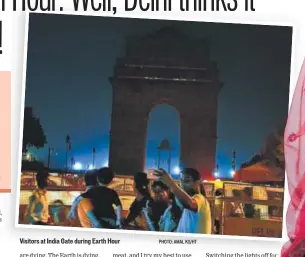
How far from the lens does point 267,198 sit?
185cm

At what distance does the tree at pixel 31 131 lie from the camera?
181 centimetres

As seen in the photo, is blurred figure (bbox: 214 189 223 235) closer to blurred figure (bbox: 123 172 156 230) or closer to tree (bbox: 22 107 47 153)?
blurred figure (bbox: 123 172 156 230)

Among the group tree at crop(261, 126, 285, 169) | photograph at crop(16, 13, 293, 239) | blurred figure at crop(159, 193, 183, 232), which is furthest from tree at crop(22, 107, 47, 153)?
tree at crop(261, 126, 285, 169)

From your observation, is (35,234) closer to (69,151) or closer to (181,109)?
(69,151)

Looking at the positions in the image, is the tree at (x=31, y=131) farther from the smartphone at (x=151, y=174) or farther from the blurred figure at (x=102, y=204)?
the smartphone at (x=151, y=174)

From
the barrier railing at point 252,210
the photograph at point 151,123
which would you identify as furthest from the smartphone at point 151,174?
the barrier railing at point 252,210

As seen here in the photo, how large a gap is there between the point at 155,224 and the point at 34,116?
1.61 ft

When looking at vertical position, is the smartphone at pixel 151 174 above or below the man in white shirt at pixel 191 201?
above

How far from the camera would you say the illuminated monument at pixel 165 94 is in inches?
72.1

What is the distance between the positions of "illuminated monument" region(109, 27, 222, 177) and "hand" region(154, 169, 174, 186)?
52mm

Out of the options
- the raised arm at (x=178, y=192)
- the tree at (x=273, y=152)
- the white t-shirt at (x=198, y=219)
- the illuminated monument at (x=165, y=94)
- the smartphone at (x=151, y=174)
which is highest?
the illuminated monument at (x=165, y=94)

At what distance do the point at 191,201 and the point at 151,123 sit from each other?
0.27m

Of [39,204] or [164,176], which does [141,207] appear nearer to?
[164,176]

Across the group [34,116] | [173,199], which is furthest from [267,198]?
[34,116]
